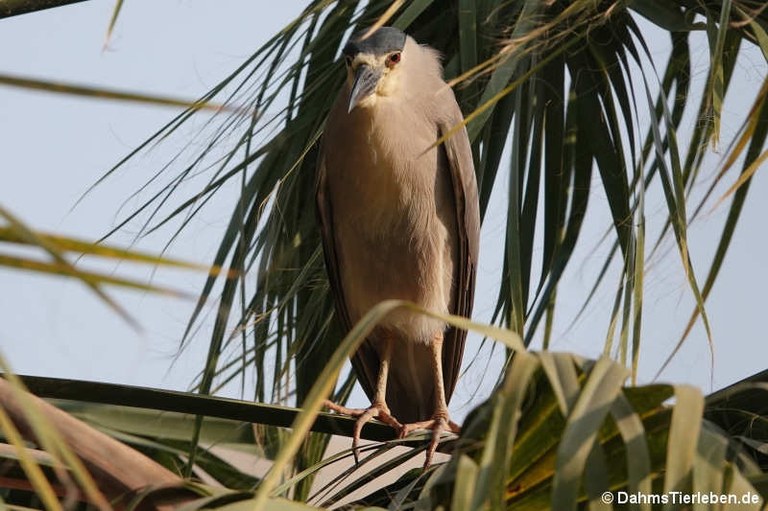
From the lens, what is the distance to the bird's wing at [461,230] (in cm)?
322

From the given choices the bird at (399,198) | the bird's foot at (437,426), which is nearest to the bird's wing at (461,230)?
the bird at (399,198)

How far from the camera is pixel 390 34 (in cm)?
319

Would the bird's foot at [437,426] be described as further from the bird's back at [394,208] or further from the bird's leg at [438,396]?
the bird's back at [394,208]

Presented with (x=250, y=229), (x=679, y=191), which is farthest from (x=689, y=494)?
(x=250, y=229)

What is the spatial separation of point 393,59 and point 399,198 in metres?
0.41

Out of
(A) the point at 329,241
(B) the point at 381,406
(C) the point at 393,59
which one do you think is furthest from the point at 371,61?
(B) the point at 381,406

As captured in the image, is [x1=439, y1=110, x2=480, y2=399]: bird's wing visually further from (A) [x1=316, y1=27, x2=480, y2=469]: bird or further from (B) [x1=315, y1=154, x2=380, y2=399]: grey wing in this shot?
(B) [x1=315, y1=154, x2=380, y2=399]: grey wing

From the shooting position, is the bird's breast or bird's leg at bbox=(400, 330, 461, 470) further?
the bird's breast

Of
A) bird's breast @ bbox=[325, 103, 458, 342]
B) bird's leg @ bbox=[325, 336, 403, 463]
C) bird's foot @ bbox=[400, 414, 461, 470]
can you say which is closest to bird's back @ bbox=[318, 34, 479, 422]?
bird's breast @ bbox=[325, 103, 458, 342]

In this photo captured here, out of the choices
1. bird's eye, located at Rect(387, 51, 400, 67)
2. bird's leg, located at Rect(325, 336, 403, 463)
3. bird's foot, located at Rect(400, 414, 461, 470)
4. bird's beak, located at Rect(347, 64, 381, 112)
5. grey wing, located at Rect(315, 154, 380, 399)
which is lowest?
bird's foot, located at Rect(400, 414, 461, 470)

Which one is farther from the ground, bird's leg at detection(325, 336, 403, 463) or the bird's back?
the bird's back

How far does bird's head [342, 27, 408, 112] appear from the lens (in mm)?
3072

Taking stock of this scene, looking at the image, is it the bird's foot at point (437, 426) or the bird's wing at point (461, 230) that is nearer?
the bird's foot at point (437, 426)

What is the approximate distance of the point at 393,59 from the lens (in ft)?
10.8
